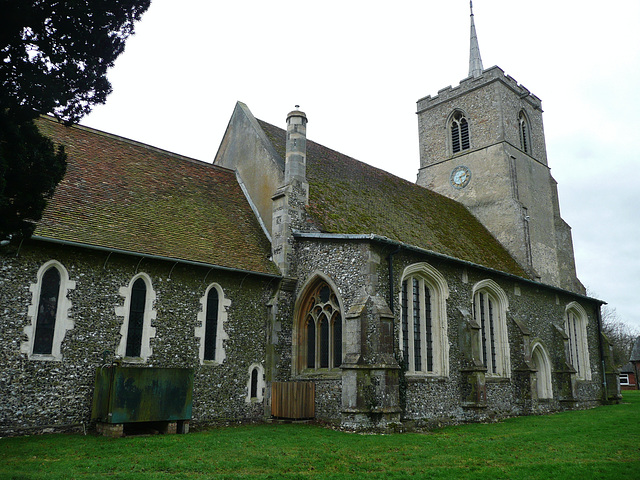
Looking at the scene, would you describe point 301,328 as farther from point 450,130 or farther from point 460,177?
point 450,130

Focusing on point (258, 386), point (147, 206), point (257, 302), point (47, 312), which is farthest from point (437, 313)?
point (47, 312)

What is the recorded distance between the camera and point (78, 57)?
26.7 ft

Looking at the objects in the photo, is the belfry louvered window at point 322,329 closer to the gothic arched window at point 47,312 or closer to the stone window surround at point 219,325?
the stone window surround at point 219,325

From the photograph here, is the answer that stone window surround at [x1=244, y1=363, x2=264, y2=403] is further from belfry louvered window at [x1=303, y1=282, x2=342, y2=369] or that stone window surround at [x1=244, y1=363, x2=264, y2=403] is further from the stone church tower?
the stone church tower

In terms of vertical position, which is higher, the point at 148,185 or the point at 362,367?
the point at 148,185

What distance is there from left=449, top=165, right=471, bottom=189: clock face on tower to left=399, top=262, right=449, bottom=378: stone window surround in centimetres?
1284

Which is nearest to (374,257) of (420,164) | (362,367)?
(362,367)

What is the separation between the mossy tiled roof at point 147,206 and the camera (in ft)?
41.3

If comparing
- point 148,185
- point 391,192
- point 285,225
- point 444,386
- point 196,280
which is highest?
point 391,192

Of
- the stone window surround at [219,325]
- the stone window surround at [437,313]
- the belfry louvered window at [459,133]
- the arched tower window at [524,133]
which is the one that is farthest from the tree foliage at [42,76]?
the arched tower window at [524,133]

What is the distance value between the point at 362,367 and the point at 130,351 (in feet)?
18.8

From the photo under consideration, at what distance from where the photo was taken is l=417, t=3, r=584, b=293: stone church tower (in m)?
26.3

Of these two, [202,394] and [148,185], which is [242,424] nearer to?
[202,394]

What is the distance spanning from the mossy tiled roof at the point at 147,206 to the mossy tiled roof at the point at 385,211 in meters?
2.58
